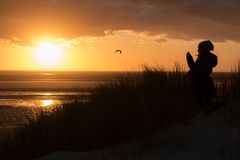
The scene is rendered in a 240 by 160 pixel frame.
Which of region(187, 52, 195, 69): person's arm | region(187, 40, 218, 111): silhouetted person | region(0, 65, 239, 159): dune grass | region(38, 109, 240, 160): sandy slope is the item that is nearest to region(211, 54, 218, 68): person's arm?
region(187, 40, 218, 111): silhouetted person

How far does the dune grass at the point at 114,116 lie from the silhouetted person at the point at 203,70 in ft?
1.07

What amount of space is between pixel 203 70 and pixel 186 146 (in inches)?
104

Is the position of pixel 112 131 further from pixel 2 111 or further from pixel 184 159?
pixel 2 111

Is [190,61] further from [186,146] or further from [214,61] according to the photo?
[186,146]

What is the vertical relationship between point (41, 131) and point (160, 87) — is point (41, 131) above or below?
below

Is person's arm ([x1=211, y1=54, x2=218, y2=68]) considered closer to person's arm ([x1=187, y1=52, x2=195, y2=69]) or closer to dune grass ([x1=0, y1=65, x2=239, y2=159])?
person's arm ([x1=187, y1=52, x2=195, y2=69])

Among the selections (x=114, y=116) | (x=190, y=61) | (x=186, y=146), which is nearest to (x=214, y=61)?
(x=190, y=61)

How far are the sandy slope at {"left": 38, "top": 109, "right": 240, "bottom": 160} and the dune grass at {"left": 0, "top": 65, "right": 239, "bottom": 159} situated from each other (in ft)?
2.10

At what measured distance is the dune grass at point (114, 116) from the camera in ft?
34.4

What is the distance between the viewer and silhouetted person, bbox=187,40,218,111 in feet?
35.8

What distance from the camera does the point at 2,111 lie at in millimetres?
30594

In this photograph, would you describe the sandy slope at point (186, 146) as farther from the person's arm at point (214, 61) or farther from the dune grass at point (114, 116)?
the person's arm at point (214, 61)

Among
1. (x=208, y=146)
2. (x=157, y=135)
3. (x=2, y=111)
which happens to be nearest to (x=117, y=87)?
(x=157, y=135)

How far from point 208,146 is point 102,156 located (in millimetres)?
1991
